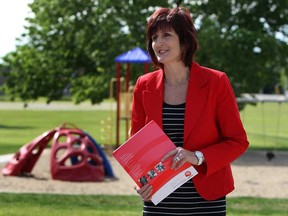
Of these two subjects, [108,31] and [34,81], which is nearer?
[108,31]

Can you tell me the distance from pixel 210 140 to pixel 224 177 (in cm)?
20

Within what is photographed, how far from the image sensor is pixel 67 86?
75.1 feet

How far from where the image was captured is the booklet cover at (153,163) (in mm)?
3473

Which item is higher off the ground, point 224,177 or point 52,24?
point 224,177

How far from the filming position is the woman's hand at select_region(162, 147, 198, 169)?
342 cm

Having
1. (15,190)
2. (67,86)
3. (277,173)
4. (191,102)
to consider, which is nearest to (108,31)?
(67,86)

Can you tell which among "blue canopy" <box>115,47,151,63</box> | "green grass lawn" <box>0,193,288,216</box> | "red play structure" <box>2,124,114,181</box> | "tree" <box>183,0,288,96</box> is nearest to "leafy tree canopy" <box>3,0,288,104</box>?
"tree" <box>183,0,288,96</box>

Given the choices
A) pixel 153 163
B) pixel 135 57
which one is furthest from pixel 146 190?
pixel 135 57

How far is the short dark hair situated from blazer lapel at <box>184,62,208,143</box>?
0.10 m

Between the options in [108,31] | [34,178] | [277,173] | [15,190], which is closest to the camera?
[15,190]

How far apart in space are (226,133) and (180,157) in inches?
10.8

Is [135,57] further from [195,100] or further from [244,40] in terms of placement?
[195,100]

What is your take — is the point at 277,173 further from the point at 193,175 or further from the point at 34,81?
the point at 193,175

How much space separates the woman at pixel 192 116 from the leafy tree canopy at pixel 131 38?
1458cm
